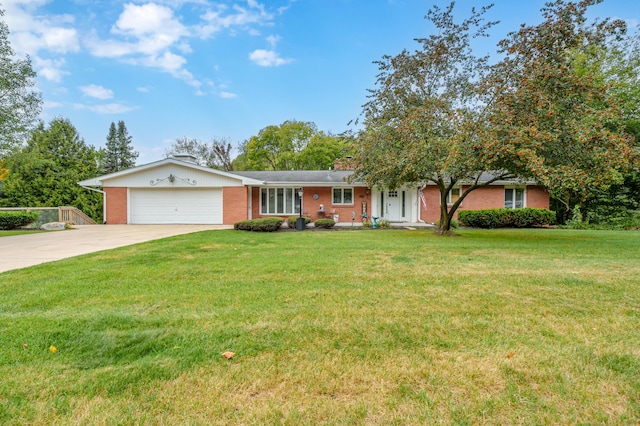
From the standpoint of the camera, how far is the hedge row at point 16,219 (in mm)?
15055

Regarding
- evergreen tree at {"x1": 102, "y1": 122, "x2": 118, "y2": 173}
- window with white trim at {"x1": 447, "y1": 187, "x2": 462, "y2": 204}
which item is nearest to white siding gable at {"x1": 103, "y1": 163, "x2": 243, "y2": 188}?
window with white trim at {"x1": 447, "y1": 187, "x2": 462, "y2": 204}

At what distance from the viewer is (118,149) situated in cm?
4200

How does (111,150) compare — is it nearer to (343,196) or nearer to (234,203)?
(234,203)

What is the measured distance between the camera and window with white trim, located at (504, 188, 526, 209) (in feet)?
58.7

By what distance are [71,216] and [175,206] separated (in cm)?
548

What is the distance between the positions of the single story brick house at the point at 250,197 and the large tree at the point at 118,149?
94.3 ft

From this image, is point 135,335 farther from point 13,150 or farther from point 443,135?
point 13,150

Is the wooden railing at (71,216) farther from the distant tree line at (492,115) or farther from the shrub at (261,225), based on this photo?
the shrub at (261,225)

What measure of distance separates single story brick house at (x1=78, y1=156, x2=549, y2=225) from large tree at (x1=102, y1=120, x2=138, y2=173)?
28745 millimetres

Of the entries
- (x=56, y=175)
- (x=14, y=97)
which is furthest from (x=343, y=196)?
(x=56, y=175)

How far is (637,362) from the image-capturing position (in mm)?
2229

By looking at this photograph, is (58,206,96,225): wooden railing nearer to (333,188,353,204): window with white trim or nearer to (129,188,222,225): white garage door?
(129,188,222,225): white garage door

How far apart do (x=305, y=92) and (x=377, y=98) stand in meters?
12.6

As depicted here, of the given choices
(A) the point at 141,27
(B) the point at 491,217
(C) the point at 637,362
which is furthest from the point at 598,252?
(A) the point at 141,27
